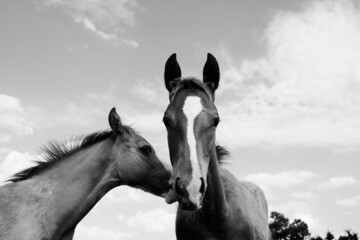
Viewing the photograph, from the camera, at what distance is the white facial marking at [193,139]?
4082 millimetres

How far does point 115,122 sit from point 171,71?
2.76 m

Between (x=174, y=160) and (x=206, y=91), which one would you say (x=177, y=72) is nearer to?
(x=206, y=91)

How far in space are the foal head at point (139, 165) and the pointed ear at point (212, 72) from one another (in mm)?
2815

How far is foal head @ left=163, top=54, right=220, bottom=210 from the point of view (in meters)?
4.14

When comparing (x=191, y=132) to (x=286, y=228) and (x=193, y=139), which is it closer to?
(x=193, y=139)

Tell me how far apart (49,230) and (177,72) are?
393 cm

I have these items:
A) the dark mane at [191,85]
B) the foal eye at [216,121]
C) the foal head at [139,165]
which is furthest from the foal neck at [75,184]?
the foal eye at [216,121]

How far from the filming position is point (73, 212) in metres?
7.39

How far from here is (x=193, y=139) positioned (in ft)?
14.9

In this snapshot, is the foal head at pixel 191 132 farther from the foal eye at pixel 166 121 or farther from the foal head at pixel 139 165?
the foal head at pixel 139 165

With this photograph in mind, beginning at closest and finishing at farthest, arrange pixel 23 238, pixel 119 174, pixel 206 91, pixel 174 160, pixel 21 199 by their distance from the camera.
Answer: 1. pixel 174 160
2. pixel 206 91
3. pixel 23 238
4. pixel 21 199
5. pixel 119 174

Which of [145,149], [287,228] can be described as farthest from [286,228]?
[145,149]

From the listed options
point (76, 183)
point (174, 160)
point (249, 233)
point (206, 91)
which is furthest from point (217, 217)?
point (76, 183)

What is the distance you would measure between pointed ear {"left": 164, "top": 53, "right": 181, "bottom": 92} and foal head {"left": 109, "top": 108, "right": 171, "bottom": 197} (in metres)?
2.54
